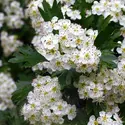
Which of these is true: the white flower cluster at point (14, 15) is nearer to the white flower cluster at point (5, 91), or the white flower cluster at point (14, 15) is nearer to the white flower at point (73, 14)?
the white flower cluster at point (5, 91)

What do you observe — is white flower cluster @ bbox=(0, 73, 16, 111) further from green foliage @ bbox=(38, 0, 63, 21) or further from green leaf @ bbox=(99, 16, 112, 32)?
green leaf @ bbox=(99, 16, 112, 32)

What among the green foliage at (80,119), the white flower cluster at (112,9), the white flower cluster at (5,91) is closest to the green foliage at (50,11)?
the white flower cluster at (112,9)

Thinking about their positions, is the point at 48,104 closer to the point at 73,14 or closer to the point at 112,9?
the point at 73,14

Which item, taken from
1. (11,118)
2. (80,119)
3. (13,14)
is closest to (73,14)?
(80,119)

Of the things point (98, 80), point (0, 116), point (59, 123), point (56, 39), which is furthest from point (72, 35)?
point (0, 116)

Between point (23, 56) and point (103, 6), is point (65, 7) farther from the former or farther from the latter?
point (23, 56)

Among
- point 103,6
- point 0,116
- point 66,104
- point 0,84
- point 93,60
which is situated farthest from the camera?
point 0,84
